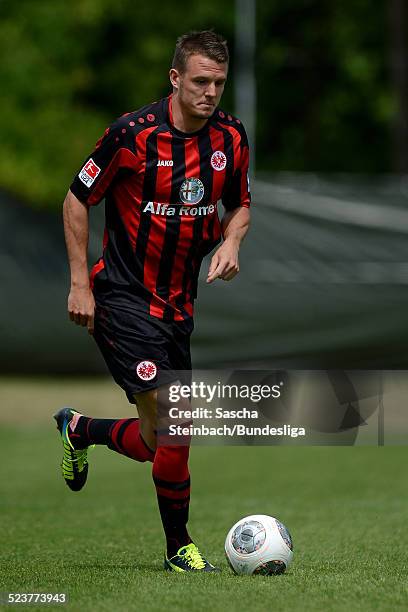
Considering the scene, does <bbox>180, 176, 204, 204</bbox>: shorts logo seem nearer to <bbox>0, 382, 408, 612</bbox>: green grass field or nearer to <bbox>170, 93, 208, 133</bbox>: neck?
<bbox>170, 93, 208, 133</bbox>: neck

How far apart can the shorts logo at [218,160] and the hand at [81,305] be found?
2.69 ft

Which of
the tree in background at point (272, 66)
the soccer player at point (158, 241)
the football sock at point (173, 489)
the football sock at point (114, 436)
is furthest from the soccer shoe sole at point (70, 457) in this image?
the tree in background at point (272, 66)

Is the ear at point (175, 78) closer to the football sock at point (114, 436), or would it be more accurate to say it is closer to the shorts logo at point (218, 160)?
the shorts logo at point (218, 160)

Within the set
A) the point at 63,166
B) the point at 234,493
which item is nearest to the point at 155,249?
the point at 234,493

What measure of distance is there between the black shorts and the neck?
2.80 ft

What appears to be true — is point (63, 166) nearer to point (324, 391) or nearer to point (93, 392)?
point (93, 392)

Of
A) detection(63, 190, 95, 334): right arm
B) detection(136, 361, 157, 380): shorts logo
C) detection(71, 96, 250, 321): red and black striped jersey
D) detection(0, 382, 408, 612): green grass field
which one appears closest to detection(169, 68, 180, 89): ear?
detection(71, 96, 250, 321): red and black striped jersey

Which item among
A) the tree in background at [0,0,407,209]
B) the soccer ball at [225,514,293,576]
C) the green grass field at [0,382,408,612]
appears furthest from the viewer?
the tree in background at [0,0,407,209]

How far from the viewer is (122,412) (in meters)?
14.0

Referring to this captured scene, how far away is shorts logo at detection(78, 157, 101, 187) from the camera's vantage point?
6355 mm

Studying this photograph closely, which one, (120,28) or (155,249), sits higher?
(120,28)

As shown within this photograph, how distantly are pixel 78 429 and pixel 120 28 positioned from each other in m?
29.0

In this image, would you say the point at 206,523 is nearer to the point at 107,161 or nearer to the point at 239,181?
the point at 239,181

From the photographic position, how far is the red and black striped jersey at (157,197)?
637 cm
